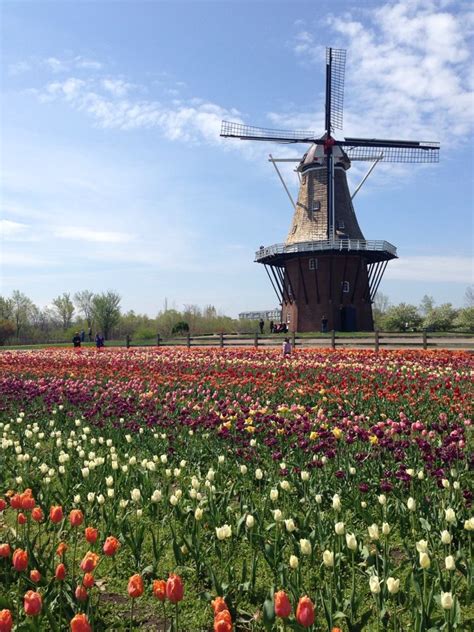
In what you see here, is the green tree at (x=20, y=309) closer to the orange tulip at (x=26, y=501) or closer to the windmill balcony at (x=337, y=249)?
the windmill balcony at (x=337, y=249)

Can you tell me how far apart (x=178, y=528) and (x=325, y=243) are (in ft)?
111

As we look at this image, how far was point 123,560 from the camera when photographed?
168 inches

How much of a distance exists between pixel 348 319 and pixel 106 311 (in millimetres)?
34337

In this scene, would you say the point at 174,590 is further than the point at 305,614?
Yes

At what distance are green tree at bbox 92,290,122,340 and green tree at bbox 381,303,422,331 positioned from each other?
31.4m

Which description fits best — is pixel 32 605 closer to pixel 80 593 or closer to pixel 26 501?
pixel 80 593

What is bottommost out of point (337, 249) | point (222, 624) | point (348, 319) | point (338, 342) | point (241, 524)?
point (241, 524)

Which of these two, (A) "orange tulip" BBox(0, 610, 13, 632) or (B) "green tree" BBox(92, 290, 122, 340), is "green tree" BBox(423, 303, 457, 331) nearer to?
(B) "green tree" BBox(92, 290, 122, 340)

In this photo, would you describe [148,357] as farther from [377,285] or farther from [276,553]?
[377,285]

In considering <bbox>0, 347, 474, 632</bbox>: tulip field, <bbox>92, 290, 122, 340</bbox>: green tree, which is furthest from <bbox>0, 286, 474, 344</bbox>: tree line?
<bbox>0, 347, 474, 632</bbox>: tulip field

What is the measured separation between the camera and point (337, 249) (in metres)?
36.8

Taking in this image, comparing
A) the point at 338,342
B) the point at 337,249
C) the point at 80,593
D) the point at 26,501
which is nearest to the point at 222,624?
the point at 80,593

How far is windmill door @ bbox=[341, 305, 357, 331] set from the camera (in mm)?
38250

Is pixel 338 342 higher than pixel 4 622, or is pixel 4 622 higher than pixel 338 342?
pixel 338 342
